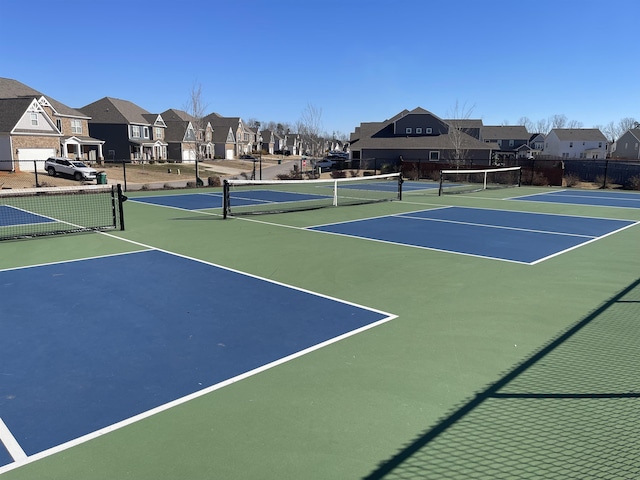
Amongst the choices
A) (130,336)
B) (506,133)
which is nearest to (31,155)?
(130,336)

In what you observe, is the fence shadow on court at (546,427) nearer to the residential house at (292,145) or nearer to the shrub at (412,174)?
the shrub at (412,174)

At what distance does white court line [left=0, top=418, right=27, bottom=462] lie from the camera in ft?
12.5

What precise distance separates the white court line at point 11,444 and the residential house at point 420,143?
170 feet

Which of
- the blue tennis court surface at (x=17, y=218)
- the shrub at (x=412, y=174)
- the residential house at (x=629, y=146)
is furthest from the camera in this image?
the residential house at (x=629, y=146)

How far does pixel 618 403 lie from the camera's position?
470cm

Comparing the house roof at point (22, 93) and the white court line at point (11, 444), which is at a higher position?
the house roof at point (22, 93)

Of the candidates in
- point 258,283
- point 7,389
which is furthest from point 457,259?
point 7,389

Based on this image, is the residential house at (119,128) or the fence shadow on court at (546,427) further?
the residential house at (119,128)

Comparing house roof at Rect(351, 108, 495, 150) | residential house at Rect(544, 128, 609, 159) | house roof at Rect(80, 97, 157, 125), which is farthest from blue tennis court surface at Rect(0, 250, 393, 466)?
residential house at Rect(544, 128, 609, 159)

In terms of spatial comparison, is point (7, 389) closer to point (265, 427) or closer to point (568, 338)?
point (265, 427)

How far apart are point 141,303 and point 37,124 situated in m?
47.6

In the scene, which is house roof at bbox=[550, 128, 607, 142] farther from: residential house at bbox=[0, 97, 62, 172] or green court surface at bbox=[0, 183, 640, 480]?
green court surface at bbox=[0, 183, 640, 480]

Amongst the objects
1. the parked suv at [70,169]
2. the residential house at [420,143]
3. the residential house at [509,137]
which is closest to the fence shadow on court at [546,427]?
the parked suv at [70,169]

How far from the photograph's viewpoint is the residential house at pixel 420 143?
187 feet
